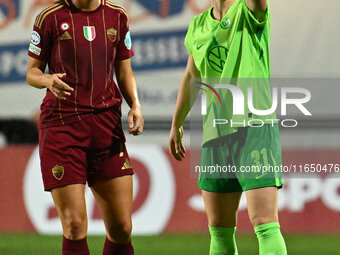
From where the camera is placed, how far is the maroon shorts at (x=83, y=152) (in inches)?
132

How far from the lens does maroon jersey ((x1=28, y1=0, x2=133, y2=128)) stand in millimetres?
3369

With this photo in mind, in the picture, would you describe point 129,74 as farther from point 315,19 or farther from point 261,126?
point 315,19

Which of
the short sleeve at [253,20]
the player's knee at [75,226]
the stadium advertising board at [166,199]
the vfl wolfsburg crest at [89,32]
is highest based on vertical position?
the short sleeve at [253,20]

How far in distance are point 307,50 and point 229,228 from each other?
273cm

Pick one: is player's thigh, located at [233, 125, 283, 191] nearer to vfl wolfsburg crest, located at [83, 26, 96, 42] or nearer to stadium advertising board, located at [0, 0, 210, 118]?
vfl wolfsburg crest, located at [83, 26, 96, 42]

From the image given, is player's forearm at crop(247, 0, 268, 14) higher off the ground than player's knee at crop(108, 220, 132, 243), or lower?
higher

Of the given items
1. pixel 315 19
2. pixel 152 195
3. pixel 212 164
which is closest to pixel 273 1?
pixel 315 19

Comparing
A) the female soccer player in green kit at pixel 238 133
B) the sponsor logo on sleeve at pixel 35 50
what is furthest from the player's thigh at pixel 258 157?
the sponsor logo on sleeve at pixel 35 50

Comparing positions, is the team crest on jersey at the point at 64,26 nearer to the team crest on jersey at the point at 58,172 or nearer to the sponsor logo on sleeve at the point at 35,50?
the sponsor logo on sleeve at the point at 35,50

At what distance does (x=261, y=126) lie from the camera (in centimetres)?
315

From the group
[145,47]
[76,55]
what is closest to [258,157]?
[76,55]

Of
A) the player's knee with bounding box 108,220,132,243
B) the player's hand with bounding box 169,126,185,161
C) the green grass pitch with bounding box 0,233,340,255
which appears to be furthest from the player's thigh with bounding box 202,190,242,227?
the green grass pitch with bounding box 0,233,340,255

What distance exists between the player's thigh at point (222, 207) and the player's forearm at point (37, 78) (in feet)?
2.82

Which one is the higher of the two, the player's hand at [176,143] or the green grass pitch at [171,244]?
the player's hand at [176,143]
